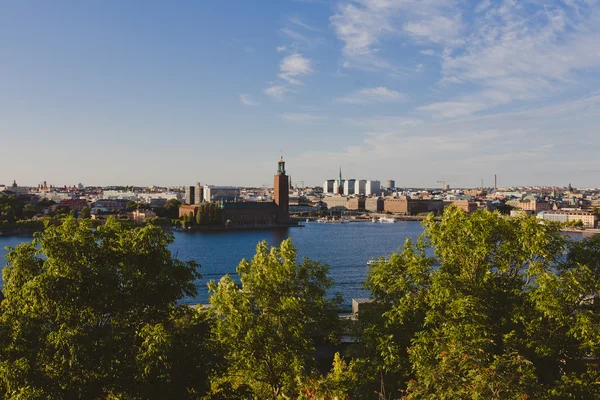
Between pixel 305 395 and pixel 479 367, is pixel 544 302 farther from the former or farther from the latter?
pixel 305 395

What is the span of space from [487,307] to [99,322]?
3.86m

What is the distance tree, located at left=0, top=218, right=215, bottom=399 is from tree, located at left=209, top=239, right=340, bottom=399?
47 centimetres

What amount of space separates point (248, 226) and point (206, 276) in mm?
31223

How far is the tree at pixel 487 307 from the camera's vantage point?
4727 mm

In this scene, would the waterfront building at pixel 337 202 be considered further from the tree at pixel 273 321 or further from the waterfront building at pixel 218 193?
the tree at pixel 273 321

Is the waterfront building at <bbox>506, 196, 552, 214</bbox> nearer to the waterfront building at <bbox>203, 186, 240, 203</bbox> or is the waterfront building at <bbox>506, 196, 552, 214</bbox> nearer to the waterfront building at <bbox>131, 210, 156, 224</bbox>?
the waterfront building at <bbox>203, 186, 240, 203</bbox>

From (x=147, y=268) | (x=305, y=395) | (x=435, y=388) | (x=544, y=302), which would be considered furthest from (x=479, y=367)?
(x=147, y=268)

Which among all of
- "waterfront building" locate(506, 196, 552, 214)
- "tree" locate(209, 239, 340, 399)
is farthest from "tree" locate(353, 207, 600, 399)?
"waterfront building" locate(506, 196, 552, 214)

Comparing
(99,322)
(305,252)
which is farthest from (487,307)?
(305,252)

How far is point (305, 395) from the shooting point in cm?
414

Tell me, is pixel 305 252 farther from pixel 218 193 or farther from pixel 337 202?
pixel 218 193

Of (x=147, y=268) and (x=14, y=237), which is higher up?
(x=147, y=268)

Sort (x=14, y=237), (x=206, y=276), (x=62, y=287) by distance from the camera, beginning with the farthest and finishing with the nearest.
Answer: (x=14, y=237)
(x=206, y=276)
(x=62, y=287)

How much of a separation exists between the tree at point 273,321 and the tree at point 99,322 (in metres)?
0.47
